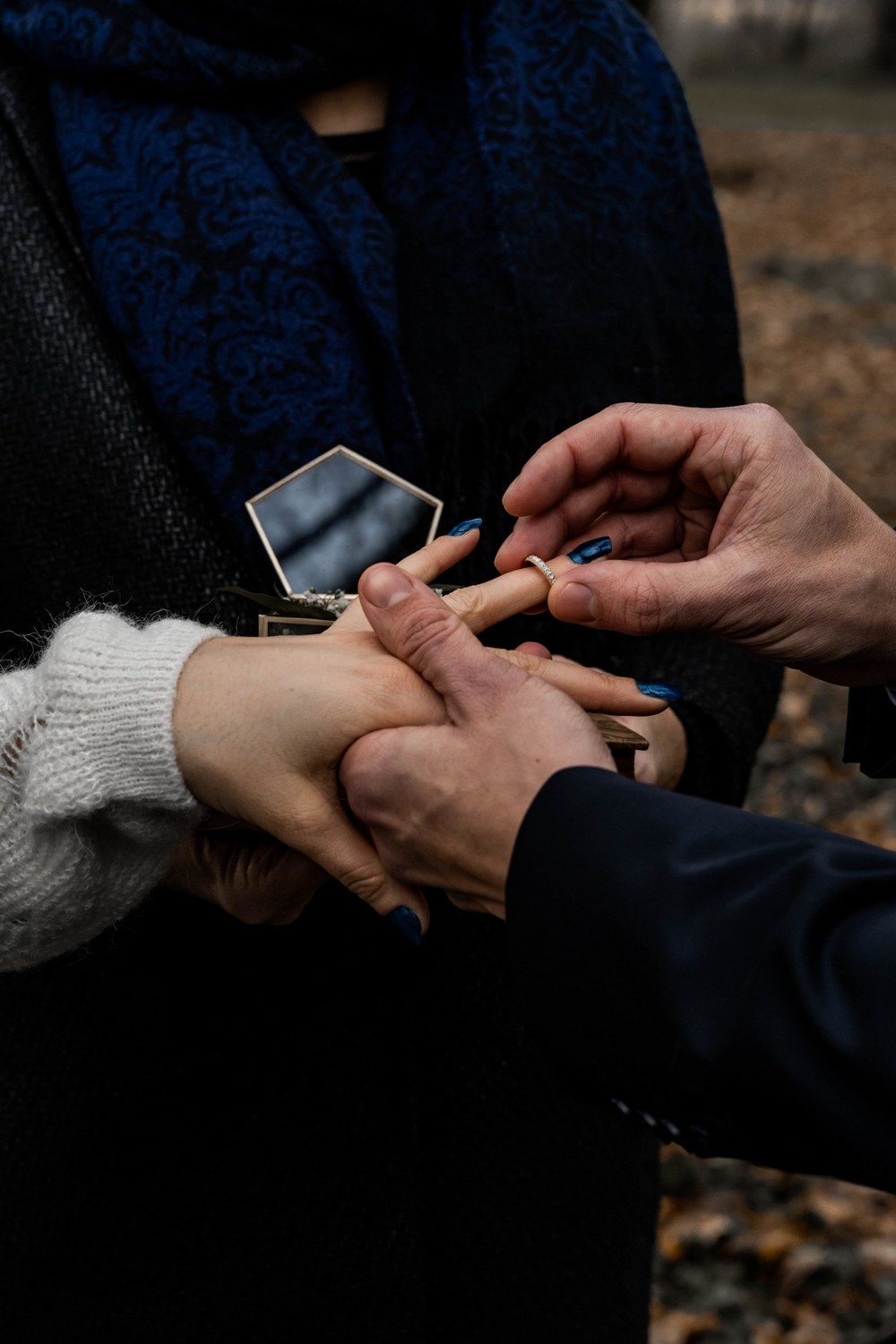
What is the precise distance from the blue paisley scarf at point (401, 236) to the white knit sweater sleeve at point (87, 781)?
368 millimetres

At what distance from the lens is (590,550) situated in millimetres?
1590

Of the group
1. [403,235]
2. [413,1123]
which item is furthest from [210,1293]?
[403,235]

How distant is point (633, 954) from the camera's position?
98 centimetres

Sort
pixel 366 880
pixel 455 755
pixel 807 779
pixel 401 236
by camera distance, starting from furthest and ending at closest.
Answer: pixel 807 779, pixel 401 236, pixel 366 880, pixel 455 755

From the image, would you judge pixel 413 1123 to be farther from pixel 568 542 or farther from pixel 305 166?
pixel 305 166

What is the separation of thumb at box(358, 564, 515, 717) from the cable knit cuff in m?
0.24

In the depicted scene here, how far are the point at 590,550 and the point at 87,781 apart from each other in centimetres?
77

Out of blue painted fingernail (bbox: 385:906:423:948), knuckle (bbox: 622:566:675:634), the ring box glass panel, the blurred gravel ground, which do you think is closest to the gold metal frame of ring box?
the ring box glass panel

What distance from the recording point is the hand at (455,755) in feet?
3.82

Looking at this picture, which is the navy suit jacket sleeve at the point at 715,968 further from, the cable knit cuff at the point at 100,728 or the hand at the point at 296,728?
Answer: the cable knit cuff at the point at 100,728

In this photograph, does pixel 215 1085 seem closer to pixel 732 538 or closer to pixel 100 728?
pixel 100 728

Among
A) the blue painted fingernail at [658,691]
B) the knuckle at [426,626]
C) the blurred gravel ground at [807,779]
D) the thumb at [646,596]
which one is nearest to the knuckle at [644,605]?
the thumb at [646,596]

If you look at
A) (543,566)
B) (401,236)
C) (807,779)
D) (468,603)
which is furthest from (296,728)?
(807,779)

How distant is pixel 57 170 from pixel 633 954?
1330mm
